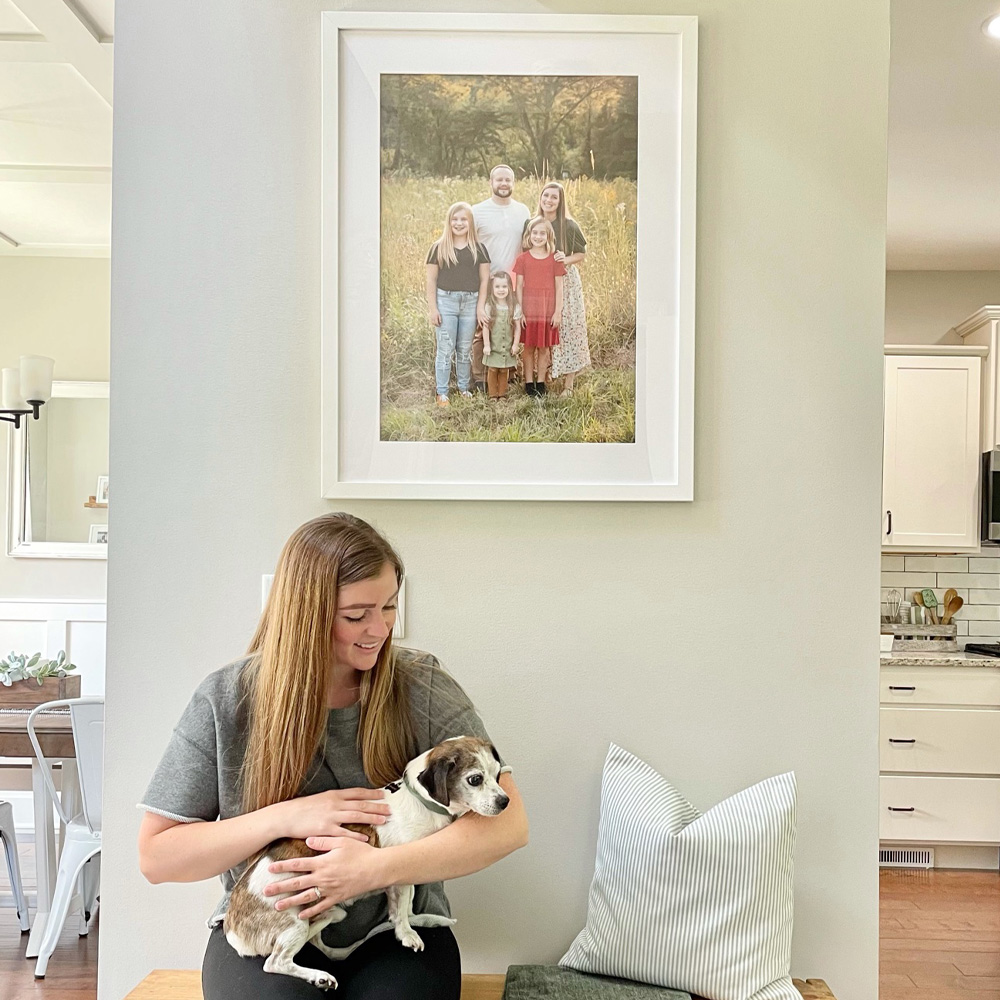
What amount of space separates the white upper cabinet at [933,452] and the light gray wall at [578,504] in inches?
119

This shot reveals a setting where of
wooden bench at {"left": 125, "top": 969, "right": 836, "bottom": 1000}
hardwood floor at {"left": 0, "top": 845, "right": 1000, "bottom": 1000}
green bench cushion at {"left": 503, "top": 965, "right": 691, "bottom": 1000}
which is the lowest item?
hardwood floor at {"left": 0, "top": 845, "right": 1000, "bottom": 1000}

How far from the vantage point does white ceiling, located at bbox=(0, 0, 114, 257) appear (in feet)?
9.04

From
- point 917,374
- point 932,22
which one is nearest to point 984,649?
point 917,374

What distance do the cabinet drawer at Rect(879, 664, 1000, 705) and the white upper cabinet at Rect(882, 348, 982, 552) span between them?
0.64 meters

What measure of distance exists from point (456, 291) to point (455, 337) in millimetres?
85

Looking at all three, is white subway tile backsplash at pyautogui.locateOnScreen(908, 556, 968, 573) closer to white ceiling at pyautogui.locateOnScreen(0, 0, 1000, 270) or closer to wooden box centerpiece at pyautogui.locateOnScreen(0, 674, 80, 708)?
white ceiling at pyautogui.locateOnScreen(0, 0, 1000, 270)

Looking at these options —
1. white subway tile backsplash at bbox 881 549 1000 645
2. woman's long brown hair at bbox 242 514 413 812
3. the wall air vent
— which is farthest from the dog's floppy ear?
white subway tile backsplash at bbox 881 549 1000 645

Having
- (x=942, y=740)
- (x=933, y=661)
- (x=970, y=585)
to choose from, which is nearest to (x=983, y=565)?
(x=970, y=585)

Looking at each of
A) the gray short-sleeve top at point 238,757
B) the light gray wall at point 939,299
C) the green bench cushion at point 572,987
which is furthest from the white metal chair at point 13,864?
the light gray wall at point 939,299

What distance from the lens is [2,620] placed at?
4.81 metres

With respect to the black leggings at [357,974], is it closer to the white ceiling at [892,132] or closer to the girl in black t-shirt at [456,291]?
the girl in black t-shirt at [456,291]

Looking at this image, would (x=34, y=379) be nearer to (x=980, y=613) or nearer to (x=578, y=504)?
(x=578, y=504)

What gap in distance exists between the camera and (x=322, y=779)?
1.50 m

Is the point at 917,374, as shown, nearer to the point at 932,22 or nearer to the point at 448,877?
the point at 932,22
